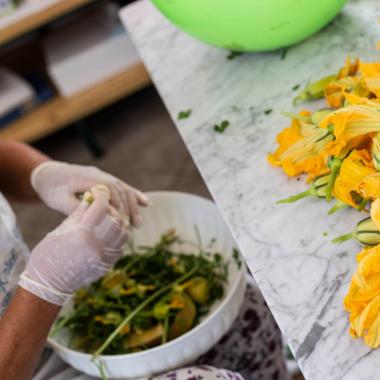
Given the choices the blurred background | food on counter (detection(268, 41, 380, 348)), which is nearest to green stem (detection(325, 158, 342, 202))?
food on counter (detection(268, 41, 380, 348))

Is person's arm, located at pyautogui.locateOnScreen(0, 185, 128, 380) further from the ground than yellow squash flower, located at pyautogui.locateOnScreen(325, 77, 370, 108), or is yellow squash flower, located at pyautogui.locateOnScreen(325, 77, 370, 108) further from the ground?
yellow squash flower, located at pyautogui.locateOnScreen(325, 77, 370, 108)

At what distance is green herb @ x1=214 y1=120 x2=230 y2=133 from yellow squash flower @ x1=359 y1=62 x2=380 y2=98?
245mm

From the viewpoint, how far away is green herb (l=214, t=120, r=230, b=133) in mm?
973

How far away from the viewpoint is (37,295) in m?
0.95

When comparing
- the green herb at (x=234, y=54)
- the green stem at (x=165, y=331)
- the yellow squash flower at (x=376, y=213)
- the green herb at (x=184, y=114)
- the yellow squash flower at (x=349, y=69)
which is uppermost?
the yellow squash flower at (x=349, y=69)

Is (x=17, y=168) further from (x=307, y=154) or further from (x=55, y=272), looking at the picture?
(x=307, y=154)

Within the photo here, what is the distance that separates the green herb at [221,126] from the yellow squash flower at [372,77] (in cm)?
24

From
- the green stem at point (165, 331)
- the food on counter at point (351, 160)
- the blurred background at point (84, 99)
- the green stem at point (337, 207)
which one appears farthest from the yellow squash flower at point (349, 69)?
the blurred background at point (84, 99)

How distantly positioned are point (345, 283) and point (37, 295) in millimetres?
490

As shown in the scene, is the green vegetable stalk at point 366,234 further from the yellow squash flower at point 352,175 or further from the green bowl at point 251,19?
the green bowl at point 251,19

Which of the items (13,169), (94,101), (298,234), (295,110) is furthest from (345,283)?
(94,101)

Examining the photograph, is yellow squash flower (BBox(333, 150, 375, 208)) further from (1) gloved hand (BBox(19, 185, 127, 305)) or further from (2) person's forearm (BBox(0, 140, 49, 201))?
(2) person's forearm (BBox(0, 140, 49, 201))

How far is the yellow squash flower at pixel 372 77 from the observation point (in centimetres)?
78

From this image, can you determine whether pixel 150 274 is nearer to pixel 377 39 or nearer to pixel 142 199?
pixel 142 199
